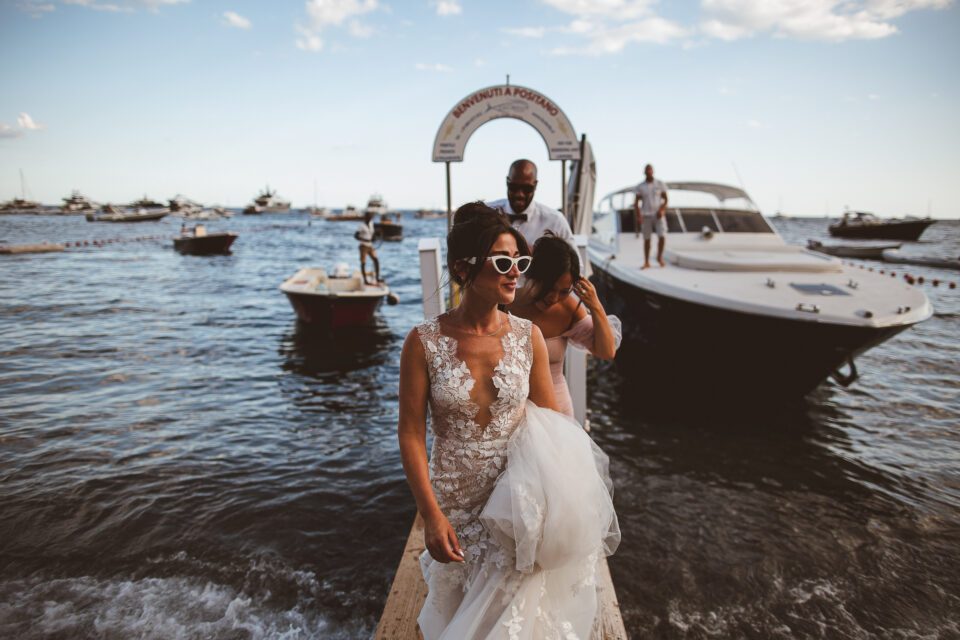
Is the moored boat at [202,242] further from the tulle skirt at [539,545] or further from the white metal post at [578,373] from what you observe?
the tulle skirt at [539,545]

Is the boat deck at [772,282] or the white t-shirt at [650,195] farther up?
the white t-shirt at [650,195]

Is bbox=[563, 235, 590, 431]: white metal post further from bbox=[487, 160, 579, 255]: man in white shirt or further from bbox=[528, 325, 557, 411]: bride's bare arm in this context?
bbox=[528, 325, 557, 411]: bride's bare arm

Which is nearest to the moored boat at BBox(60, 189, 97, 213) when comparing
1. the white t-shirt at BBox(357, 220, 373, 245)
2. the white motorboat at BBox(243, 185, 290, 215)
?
the white motorboat at BBox(243, 185, 290, 215)

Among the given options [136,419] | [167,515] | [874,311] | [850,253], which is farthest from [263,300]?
[850,253]

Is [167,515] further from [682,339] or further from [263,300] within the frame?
[263,300]

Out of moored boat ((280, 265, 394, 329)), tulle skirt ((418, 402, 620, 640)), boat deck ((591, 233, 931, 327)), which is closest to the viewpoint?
tulle skirt ((418, 402, 620, 640))

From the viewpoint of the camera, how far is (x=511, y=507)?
169 cm

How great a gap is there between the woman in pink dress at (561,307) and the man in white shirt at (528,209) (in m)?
1.20

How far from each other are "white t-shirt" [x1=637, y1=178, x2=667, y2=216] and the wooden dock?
7.27 meters

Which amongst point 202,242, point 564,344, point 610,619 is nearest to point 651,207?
point 564,344

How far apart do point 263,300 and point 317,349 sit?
22.2 feet

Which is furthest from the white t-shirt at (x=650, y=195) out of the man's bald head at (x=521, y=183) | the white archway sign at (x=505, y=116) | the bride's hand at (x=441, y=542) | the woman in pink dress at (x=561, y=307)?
the bride's hand at (x=441, y=542)

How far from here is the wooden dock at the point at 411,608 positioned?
2705 millimetres

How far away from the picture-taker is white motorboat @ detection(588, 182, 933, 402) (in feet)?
20.2
